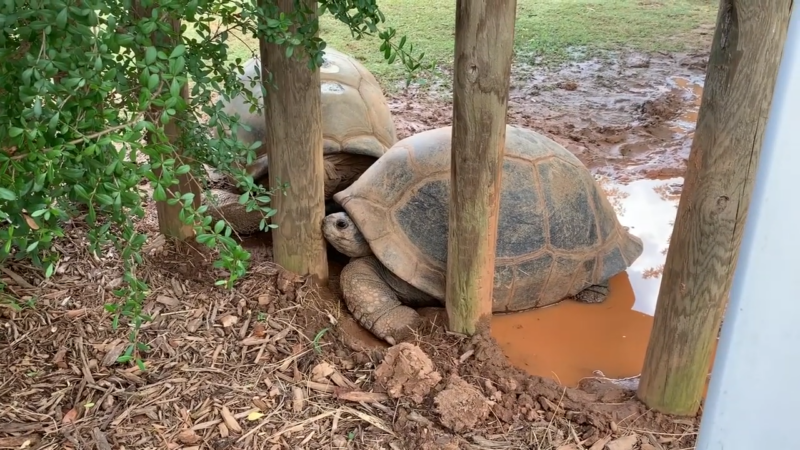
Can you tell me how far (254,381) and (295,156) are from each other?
3.54 ft

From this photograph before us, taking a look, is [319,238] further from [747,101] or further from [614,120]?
[614,120]

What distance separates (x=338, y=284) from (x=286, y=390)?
40.3 inches

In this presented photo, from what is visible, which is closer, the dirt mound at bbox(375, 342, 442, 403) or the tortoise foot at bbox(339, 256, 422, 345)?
the dirt mound at bbox(375, 342, 442, 403)

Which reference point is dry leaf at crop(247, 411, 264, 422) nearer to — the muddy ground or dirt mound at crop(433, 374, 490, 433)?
the muddy ground

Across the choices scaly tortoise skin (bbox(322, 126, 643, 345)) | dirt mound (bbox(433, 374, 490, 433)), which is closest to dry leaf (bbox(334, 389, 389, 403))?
dirt mound (bbox(433, 374, 490, 433))

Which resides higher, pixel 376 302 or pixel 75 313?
pixel 75 313

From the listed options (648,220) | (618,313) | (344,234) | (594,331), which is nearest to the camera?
(344,234)

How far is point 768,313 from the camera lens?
1.89ft

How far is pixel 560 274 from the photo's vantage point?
353 cm

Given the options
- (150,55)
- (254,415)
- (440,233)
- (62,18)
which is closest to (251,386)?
(254,415)

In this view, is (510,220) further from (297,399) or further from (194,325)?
(194,325)

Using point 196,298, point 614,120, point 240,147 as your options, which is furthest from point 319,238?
point 614,120

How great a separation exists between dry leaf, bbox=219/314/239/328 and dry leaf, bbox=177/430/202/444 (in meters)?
0.67

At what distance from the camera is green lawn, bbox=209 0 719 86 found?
7.33 metres
